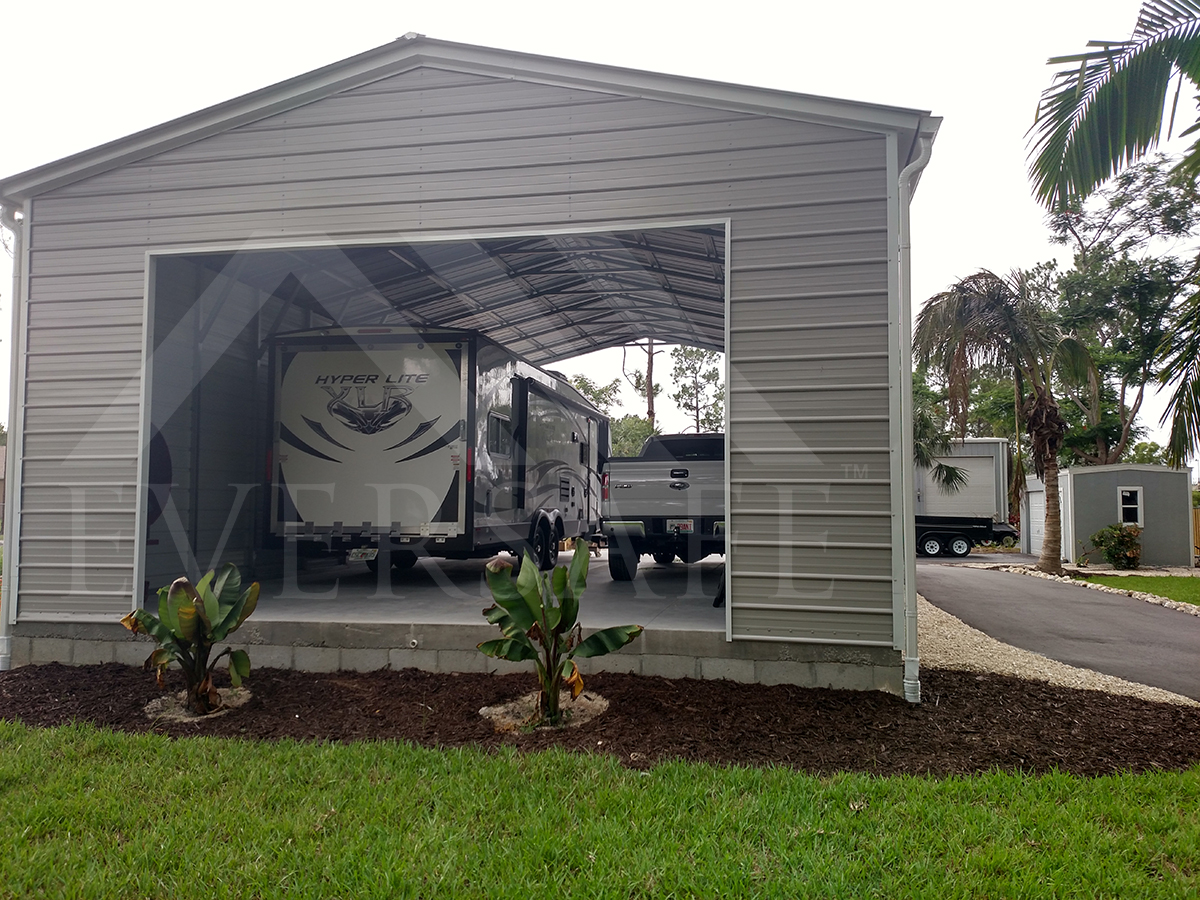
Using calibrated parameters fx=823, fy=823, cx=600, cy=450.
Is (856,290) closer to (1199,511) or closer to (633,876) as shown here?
(633,876)

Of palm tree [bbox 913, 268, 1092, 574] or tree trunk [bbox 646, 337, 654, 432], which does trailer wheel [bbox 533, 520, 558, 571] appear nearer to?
palm tree [bbox 913, 268, 1092, 574]

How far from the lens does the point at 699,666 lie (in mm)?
5852

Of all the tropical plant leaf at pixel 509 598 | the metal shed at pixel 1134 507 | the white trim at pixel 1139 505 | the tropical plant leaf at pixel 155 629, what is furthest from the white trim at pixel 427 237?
the white trim at pixel 1139 505

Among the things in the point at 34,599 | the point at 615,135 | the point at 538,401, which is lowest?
the point at 34,599

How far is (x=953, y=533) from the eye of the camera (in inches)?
915

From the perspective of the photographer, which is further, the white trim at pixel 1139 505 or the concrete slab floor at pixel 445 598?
the white trim at pixel 1139 505

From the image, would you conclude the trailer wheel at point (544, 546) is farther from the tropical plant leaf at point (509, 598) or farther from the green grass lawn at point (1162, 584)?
the green grass lawn at point (1162, 584)

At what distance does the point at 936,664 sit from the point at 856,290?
3.15 meters

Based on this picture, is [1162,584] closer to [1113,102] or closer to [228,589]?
[1113,102]

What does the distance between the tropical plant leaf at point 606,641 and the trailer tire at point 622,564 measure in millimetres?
4873

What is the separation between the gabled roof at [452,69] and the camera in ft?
18.8

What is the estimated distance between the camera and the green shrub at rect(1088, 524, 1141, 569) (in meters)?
17.3

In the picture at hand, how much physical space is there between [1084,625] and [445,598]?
24.4 feet

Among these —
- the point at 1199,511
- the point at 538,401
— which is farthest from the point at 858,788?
the point at 1199,511
